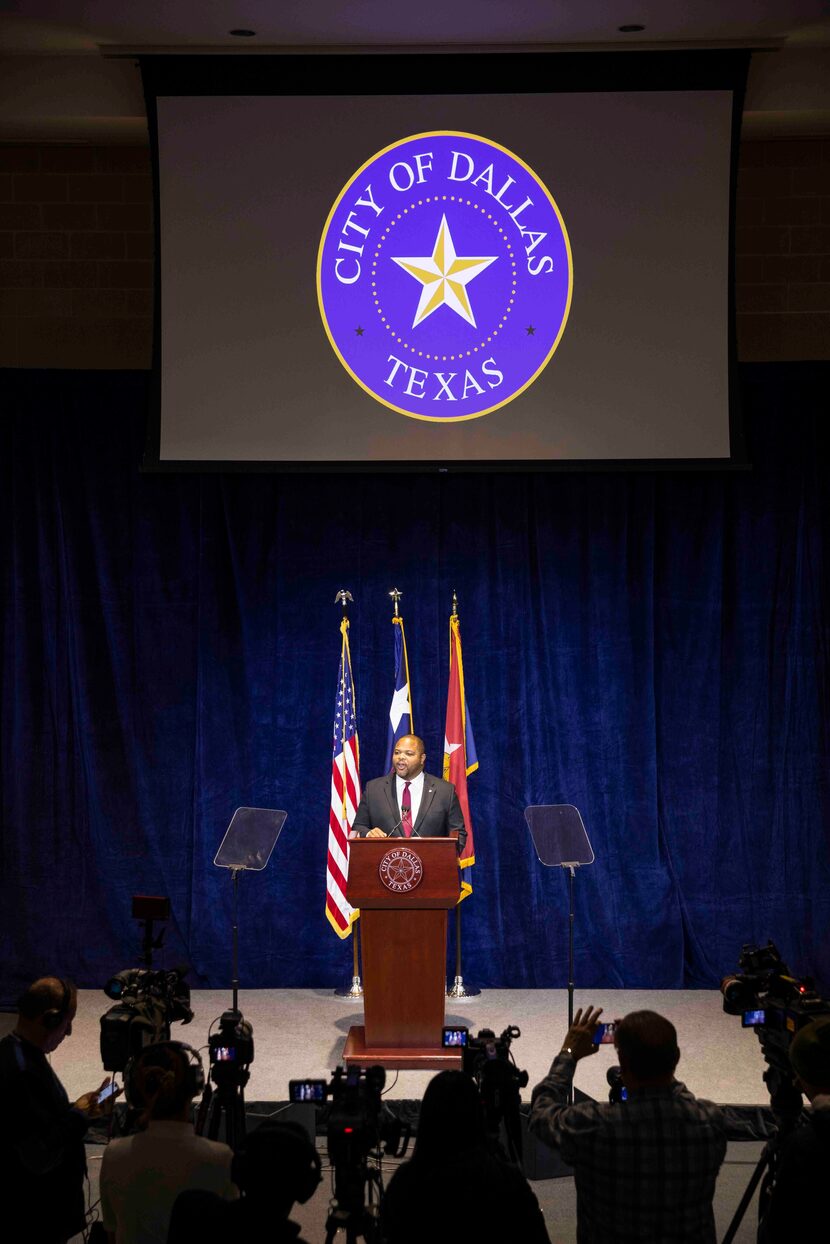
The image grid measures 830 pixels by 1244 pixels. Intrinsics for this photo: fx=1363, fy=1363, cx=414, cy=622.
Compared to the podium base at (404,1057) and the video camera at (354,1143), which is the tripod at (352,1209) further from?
the podium base at (404,1057)

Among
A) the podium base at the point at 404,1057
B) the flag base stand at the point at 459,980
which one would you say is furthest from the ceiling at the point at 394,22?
the podium base at the point at 404,1057

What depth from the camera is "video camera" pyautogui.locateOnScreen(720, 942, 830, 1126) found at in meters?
3.96

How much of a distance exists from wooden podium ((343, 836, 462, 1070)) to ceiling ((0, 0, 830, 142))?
4.24m

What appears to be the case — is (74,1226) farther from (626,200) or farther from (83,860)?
(626,200)

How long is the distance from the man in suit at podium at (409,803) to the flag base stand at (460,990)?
124cm

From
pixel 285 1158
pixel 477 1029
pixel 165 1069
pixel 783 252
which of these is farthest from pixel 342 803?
pixel 285 1158

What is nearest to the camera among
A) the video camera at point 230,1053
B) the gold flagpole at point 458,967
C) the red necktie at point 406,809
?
the video camera at point 230,1053

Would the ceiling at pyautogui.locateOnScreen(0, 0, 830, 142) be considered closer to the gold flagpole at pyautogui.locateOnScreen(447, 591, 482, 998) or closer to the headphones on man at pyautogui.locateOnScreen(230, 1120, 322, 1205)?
the gold flagpole at pyautogui.locateOnScreen(447, 591, 482, 998)

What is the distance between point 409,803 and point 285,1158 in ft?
15.3

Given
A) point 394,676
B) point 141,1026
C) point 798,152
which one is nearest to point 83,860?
point 394,676

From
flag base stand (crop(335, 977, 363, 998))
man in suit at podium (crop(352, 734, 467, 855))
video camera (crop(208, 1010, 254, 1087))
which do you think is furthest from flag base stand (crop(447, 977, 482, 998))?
video camera (crop(208, 1010, 254, 1087))

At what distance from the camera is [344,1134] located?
334 centimetres

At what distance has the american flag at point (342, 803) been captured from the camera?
25.1ft

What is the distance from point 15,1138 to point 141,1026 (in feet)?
2.87
